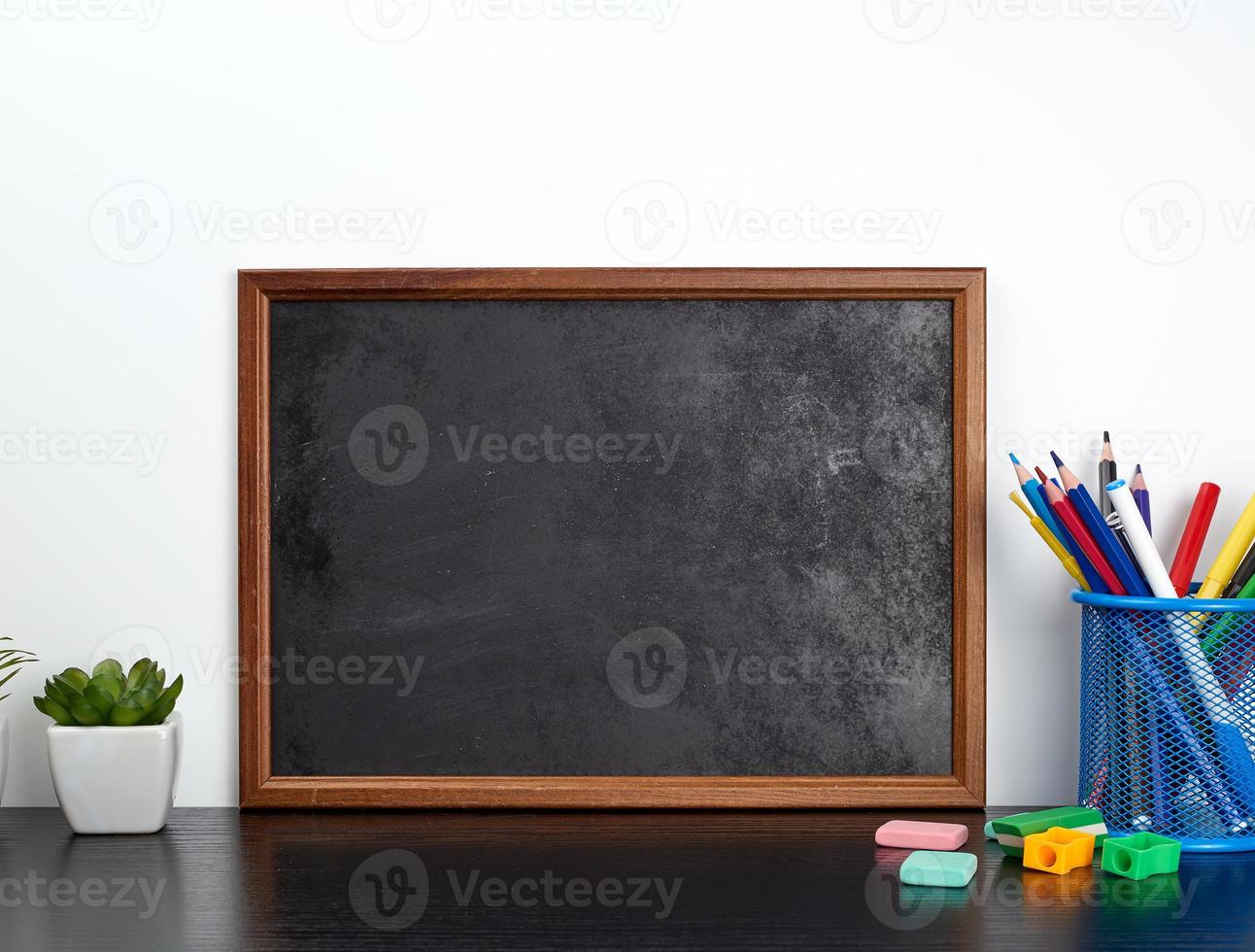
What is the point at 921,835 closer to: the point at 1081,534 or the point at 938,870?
the point at 938,870

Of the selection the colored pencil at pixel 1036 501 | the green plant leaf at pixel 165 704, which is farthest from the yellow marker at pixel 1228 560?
the green plant leaf at pixel 165 704

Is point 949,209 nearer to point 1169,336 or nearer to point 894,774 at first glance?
point 1169,336

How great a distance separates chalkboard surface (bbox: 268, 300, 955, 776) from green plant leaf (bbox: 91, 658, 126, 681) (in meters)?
0.12

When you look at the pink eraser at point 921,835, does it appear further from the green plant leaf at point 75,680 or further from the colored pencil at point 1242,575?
the green plant leaf at point 75,680

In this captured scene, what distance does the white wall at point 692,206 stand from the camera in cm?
93

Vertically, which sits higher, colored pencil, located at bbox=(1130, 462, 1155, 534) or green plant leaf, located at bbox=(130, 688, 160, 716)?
colored pencil, located at bbox=(1130, 462, 1155, 534)

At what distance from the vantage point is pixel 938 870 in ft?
2.34

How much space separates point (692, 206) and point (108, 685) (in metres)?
0.62

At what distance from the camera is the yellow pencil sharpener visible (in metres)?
0.75

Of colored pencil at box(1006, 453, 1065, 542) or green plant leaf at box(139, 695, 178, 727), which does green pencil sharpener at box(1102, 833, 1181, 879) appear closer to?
colored pencil at box(1006, 453, 1065, 542)

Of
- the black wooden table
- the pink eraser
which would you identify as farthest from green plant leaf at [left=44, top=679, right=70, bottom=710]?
the pink eraser

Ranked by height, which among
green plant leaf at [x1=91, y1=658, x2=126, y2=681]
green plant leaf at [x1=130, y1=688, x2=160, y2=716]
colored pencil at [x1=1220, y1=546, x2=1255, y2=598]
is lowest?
green plant leaf at [x1=130, y1=688, x2=160, y2=716]

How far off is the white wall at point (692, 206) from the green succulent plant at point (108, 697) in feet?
0.23

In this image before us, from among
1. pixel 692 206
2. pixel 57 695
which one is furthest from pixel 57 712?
pixel 692 206
